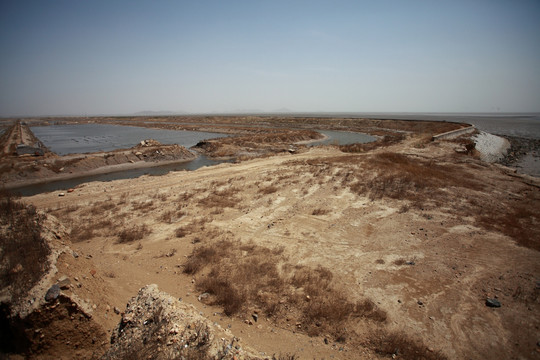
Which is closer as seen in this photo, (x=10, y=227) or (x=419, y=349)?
(x=419, y=349)

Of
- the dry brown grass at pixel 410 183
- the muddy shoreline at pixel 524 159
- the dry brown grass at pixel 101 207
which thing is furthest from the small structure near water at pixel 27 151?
the muddy shoreline at pixel 524 159

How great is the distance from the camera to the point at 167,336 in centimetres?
433

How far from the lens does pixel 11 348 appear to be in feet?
13.5

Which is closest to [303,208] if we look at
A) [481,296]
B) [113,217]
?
[481,296]

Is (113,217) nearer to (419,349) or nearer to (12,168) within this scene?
(419,349)

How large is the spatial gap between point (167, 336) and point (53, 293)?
87.2 inches

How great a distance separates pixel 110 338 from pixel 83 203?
529 inches

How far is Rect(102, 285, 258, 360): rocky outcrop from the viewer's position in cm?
412

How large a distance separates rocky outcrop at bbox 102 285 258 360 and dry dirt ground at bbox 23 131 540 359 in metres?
0.71

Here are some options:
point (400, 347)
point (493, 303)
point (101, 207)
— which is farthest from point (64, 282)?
point (101, 207)

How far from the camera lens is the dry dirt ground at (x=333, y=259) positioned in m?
5.63

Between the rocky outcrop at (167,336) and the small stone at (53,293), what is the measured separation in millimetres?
1275

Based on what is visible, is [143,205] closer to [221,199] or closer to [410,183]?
[221,199]

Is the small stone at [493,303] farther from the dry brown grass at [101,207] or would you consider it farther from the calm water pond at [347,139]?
the calm water pond at [347,139]
